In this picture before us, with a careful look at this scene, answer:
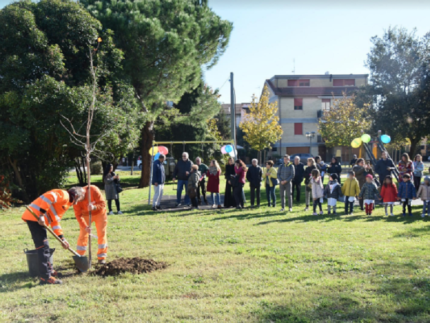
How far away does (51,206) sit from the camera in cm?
606

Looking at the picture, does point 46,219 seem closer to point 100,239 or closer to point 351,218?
point 100,239

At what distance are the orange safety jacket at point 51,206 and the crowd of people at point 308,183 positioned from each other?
7.14 meters

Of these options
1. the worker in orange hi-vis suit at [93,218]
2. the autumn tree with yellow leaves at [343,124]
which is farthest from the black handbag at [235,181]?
the autumn tree with yellow leaves at [343,124]

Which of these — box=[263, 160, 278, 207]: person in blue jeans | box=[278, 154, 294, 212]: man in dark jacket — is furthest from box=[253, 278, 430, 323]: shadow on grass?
box=[263, 160, 278, 207]: person in blue jeans

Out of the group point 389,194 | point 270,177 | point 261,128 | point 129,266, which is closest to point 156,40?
point 270,177

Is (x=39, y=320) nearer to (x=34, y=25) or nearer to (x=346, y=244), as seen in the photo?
(x=346, y=244)

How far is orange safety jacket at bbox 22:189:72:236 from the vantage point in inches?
236

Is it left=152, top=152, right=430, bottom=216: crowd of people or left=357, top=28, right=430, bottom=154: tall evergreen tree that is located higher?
left=357, top=28, right=430, bottom=154: tall evergreen tree

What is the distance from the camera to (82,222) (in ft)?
22.5

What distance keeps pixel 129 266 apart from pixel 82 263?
2.51 ft

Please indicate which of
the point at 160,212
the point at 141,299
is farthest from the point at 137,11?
the point at 141,299

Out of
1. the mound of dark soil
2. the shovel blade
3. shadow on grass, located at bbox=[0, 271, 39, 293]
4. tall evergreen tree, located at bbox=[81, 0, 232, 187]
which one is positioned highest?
tall evergreen tree, located at bbox=[81, 0, 232, 187]

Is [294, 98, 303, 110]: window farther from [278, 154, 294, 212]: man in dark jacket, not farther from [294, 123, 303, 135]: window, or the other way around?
[278, 154, 294, 212]: man in dark jacket

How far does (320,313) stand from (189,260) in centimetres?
303
